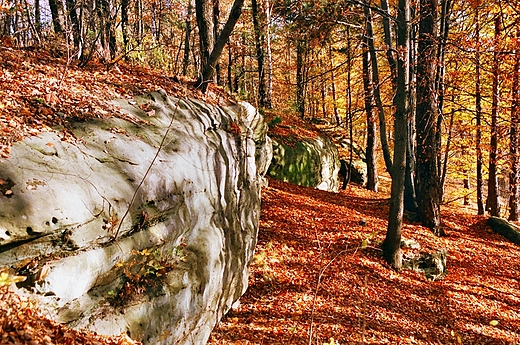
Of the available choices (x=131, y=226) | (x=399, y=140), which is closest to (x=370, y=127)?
(x=399, y=140)

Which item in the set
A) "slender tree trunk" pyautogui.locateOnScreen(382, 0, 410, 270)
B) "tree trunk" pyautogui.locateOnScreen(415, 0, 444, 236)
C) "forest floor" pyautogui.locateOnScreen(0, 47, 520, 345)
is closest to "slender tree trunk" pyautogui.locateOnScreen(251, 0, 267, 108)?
"tree trunk" pyautogui.locateOnScreen(415, 0, 444, 236)

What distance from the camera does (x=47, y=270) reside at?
2.87 metres

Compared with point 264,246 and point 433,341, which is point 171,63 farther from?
point 433,341

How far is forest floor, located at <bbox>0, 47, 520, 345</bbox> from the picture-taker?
4113 mm

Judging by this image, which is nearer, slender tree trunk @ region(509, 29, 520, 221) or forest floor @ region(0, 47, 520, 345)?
forest floor @ region(0, 47, 520, 345)

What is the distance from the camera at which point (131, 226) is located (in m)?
3.85

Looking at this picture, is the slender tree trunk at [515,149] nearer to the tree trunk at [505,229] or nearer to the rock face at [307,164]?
the tree trunk at [505,229]

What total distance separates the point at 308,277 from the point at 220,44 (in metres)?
5.41

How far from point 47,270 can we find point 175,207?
1879 mm

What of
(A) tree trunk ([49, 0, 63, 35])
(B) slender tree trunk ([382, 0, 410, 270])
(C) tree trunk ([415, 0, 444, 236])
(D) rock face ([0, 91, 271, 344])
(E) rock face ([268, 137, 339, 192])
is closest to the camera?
(D) rock face ([0, 91, 271, 344])

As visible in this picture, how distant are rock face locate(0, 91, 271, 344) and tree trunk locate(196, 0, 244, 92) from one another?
1.68m

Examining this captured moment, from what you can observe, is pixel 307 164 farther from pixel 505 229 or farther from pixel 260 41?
pixel 505 229

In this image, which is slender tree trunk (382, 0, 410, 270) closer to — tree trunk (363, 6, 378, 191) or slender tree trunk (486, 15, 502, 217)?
slender tree trunk (486, 15, 502, 217)

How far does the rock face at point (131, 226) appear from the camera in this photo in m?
2.94
